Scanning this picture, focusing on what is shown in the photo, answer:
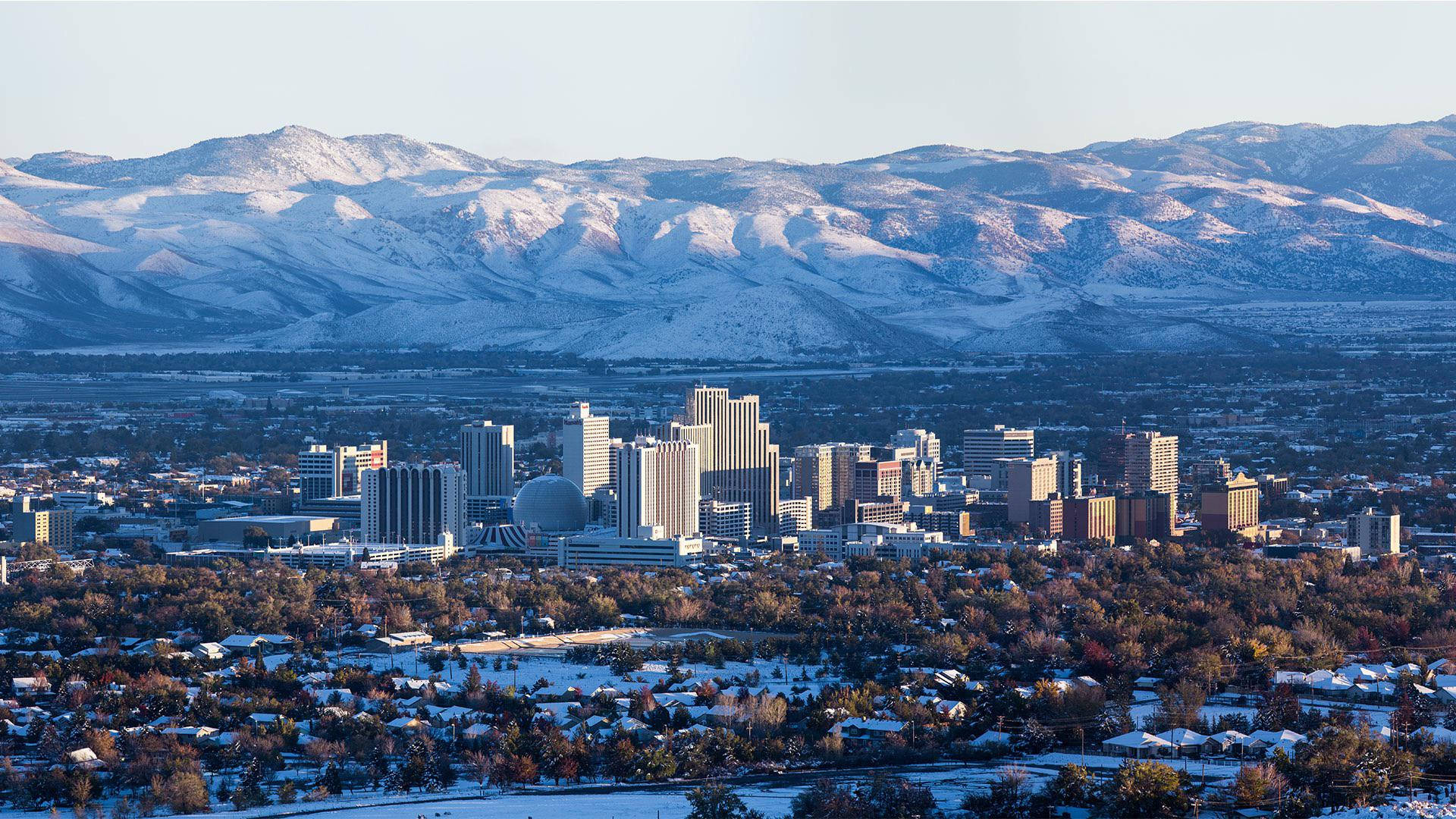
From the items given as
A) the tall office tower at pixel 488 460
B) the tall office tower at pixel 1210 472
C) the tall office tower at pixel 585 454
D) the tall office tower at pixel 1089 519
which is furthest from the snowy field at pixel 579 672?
the tall office tower at pixel 1210 472

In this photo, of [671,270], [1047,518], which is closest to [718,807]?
[1047,518]

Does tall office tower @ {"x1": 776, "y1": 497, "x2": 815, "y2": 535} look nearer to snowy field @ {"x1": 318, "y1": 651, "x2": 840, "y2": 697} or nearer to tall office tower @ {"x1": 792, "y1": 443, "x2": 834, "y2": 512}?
tall office tower @ {"x1": 792, "y1": 443, "x2": 834, "y2": 512}

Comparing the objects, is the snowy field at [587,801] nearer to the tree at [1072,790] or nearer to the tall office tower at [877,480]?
the tree at [1072,790]

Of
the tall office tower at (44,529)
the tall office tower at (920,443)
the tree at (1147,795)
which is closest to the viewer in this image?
the tree at (1147,795)

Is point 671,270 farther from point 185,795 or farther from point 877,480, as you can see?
point 185,795


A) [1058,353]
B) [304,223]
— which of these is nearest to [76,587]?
[1058,353]

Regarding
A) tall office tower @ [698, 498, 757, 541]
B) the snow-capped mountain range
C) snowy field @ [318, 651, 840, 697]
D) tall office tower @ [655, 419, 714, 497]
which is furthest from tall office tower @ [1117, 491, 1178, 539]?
the snow-capped mountain range
